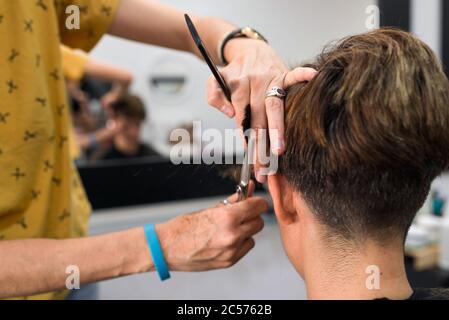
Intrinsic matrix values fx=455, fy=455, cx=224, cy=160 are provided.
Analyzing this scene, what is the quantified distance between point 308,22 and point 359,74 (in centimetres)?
172

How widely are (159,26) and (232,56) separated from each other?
338mm

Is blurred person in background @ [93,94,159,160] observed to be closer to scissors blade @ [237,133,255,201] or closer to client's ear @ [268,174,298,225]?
scissors blade @ [237,133,255,201]

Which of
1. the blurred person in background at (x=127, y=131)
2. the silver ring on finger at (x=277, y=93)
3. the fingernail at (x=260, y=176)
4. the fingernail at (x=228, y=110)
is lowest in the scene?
the blurred person in background at (x=127, y=131)

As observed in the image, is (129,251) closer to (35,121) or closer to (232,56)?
(35,121)

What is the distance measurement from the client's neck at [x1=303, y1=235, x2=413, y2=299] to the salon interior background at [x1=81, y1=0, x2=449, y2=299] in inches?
44.7

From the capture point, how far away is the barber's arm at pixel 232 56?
3.17 feet

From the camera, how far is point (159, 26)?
145cm

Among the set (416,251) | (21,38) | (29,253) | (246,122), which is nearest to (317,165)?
(246,122)

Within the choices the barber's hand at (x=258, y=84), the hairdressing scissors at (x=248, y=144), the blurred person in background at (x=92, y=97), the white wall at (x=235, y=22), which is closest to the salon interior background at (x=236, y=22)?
the white wall at (x=235, y=22)

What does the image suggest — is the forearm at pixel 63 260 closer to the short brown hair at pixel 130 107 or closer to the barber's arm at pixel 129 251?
the barber's arm at pixel 129 251

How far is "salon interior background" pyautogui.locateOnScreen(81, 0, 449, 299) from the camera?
7.80 feet

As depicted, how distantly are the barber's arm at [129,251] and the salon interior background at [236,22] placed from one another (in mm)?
1361

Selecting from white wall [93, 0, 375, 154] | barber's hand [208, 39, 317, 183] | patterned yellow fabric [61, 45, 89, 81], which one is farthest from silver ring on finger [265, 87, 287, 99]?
patterned yellow fabric [61, 45, 89, 81]

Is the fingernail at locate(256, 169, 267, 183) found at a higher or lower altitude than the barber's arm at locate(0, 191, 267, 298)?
higher
